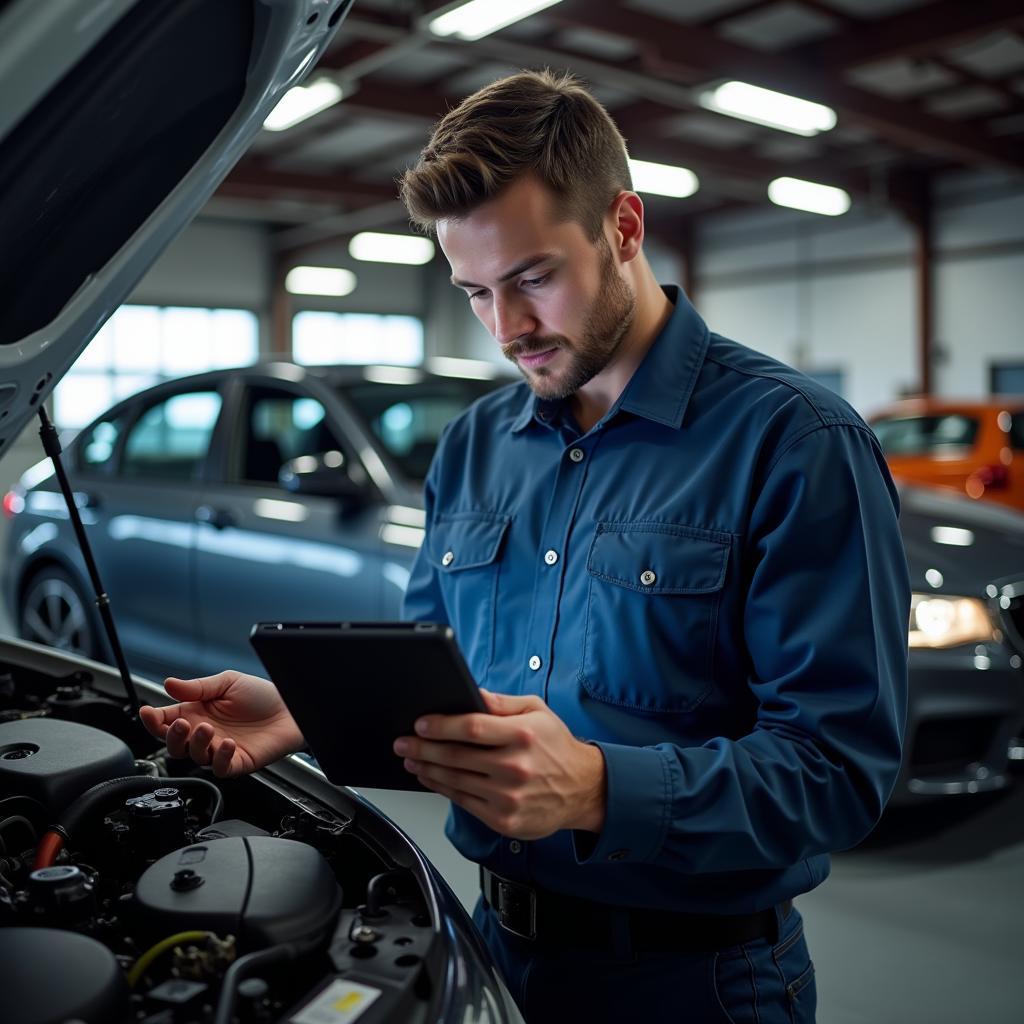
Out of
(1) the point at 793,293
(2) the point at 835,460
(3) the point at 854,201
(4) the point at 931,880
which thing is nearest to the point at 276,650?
(2) the point at 835,460

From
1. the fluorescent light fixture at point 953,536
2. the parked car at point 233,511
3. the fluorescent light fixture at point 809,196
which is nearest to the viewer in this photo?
the fluorescent light fixture at point 953,536

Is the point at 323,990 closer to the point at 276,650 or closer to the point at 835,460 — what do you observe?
the point at 276,650

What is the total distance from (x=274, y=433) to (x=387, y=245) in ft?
31.7

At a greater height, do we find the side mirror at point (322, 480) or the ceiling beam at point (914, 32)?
the ceiling beam at point (914, 32)

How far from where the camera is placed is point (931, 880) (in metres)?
2.73

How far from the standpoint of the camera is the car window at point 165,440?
4.01 meters

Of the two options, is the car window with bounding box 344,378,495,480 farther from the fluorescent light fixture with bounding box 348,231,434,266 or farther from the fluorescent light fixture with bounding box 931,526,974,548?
the fluorescent light fixture with bounding box 348,231,434,266

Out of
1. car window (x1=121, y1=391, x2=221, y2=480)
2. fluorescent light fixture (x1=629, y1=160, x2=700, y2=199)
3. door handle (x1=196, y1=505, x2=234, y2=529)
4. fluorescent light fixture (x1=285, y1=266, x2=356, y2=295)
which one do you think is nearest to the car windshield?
door handle (x1=196, y1=505, x2=234, y2=529)

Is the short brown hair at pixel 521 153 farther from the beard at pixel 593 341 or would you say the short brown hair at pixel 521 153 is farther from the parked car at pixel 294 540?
the parked car at pixel 294 540

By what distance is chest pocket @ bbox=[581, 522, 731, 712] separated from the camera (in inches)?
46.2

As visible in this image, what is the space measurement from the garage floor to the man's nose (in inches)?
65.2

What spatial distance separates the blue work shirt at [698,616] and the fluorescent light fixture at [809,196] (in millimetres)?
9323

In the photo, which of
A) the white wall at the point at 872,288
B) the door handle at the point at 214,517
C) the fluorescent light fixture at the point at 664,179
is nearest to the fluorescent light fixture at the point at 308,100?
the fluorescent light fixture at the point at 664,179

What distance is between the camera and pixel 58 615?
13.6 feet
